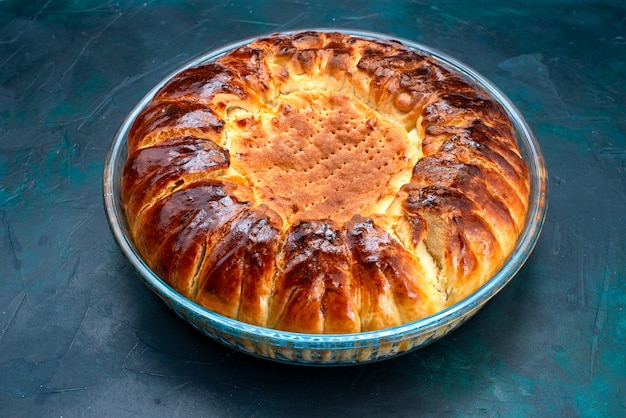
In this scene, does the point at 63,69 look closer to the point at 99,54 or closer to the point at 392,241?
the point at 99,54

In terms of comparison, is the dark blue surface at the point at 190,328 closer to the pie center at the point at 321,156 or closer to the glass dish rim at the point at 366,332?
the glass dish rim at the point at 366,332

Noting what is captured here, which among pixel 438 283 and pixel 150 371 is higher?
pixel 438 283

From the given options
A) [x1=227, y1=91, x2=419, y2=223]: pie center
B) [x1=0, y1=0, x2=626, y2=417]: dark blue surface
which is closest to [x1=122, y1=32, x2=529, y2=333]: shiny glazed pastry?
[x1=227, y1=91, x2=419, y2=223]: pie center

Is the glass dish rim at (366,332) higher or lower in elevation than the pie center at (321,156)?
lower

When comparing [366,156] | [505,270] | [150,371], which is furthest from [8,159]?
[505,270]

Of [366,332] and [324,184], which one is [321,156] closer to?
[324,184]

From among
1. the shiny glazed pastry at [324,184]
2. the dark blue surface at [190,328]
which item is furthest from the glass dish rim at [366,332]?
the dark blue surface at [190,328]
